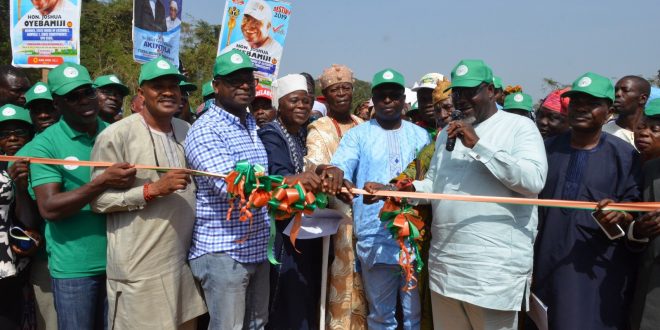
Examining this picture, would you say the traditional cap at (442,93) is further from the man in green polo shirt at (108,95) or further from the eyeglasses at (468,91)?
the man in green polo shirt at (108,95)

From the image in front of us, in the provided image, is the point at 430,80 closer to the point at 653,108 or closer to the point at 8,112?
the point at 653,108

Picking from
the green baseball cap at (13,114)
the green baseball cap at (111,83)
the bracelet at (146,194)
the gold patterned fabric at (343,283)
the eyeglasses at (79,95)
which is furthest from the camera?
the green baseball cap at (111,83)

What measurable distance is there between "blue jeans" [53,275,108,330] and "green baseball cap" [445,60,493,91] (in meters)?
2.78

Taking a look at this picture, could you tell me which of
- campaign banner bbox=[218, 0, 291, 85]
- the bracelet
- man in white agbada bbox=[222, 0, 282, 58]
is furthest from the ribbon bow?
man in white agbada bbox=[222, 0, 282, 58]

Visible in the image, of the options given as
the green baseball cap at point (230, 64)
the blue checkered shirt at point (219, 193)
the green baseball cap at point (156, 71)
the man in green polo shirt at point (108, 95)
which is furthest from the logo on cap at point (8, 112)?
the green baseball cap at point (230, 64)

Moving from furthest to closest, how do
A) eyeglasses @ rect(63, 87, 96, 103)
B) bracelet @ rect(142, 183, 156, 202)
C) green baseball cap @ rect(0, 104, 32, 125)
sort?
green baseball cap @ rect(0, 104, 32, 125) < eyeglasses @ rect(63, 87, 96, 103) < bracelet @ rect(142, 183, 156, 202)

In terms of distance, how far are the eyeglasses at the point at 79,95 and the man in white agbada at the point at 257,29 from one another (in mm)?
3870

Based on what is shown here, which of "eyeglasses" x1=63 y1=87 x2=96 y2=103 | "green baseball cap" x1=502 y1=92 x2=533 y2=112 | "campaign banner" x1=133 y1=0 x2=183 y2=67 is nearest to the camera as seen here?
"eyeglasses" x1=63 y1=87 x2=96 y2=103

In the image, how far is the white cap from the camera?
762cm

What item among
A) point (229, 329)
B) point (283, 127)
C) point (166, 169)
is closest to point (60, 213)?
point (166, 169)

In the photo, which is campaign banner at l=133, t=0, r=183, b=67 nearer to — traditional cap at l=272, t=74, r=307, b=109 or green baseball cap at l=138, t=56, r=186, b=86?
traditional cap at l=272, t=74, r=307, b=109

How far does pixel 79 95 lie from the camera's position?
379 centimetres

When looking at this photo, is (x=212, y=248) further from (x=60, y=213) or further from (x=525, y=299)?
(x=525, y=299)

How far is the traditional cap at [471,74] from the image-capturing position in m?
3.49
